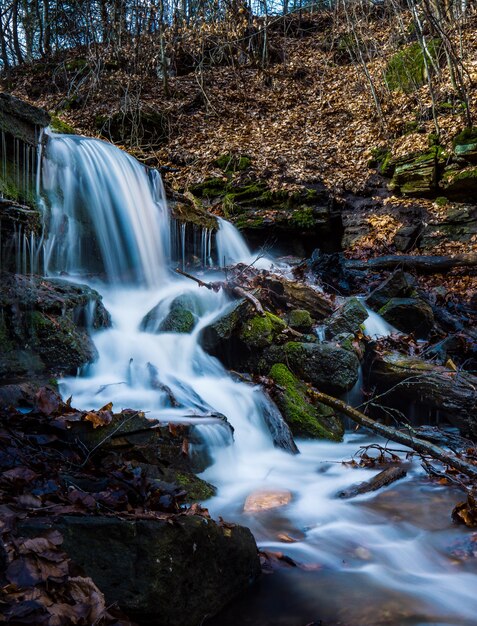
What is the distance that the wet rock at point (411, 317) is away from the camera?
8.41 m

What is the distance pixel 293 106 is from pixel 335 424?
14.5 m

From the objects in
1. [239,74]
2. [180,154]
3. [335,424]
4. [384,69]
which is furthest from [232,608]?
[239,74]

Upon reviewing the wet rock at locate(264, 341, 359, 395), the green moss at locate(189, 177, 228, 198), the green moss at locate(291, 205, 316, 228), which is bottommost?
the wet rock at locate(264, 341, 359, 395)

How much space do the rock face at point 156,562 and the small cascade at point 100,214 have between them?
6.51 meters

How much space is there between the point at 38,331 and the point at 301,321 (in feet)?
12.6

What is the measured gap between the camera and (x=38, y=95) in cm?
1827

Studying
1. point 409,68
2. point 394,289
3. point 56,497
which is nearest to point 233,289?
point 394,289

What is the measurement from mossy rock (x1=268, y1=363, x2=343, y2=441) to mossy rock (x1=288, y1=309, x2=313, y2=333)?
1.36 meters

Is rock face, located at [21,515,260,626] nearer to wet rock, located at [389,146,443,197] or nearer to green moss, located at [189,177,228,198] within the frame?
wet rock, located at [389,146,443,197]

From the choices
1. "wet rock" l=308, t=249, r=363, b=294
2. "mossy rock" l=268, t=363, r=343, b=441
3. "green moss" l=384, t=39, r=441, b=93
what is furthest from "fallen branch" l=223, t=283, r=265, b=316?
"green moss" l=384, t=39, r=441, b=93

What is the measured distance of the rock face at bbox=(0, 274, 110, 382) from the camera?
5020mm

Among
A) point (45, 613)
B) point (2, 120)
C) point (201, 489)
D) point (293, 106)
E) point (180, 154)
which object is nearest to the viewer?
point (45, 613)

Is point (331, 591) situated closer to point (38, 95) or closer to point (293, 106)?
point (293, 106)

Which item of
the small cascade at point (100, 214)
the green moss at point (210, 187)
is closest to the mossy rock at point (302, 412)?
the small cascade at point (100, 214)
